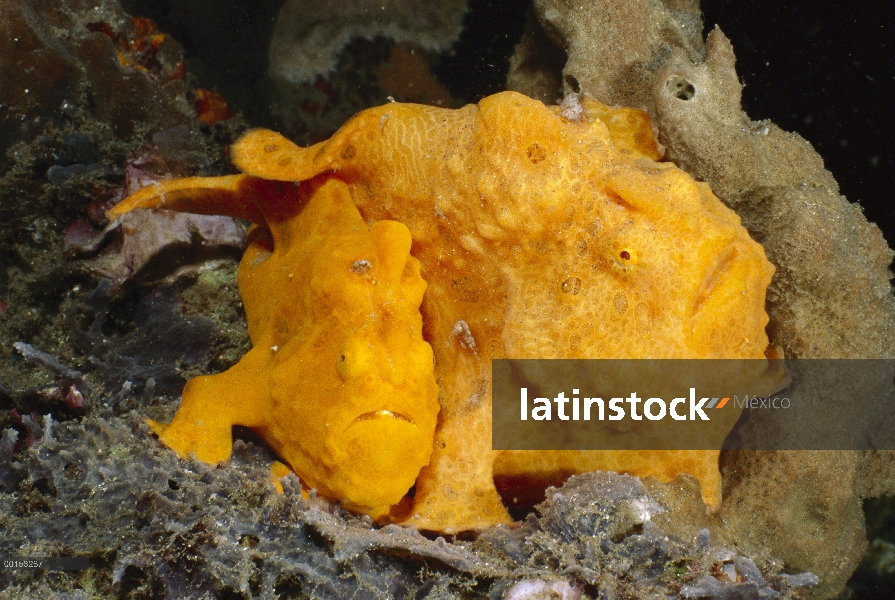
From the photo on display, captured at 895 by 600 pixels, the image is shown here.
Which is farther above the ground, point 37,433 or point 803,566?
point 803,566

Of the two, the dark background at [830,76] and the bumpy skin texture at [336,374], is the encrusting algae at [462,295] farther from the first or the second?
the dark background at [830,76]

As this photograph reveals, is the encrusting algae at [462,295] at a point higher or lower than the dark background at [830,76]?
lower

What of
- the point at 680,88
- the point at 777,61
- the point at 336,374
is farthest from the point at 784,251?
the point at 777,61

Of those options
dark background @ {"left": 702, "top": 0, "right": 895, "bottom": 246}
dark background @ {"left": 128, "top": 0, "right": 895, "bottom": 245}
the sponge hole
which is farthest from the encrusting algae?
dark background @ {"left": 702, "top": 0, "right": 895, "bottom": 246}

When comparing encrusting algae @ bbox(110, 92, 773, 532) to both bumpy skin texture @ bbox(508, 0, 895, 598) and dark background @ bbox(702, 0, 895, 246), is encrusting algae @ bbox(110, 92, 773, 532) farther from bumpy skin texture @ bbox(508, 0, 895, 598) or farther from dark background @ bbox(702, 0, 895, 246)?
dark background @ bbox(702, 0, 895, 246)

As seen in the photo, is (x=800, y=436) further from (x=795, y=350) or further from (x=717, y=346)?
(x=717, y=346)

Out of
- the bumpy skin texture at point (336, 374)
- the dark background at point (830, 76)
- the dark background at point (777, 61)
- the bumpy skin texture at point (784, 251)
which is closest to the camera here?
the bumpy skin texture at point (336, 374)

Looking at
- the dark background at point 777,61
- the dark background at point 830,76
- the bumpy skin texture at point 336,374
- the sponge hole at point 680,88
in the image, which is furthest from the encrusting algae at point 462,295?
the dark background at point 830,76

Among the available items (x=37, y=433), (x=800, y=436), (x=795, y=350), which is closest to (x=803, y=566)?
(x=800, y=436)
